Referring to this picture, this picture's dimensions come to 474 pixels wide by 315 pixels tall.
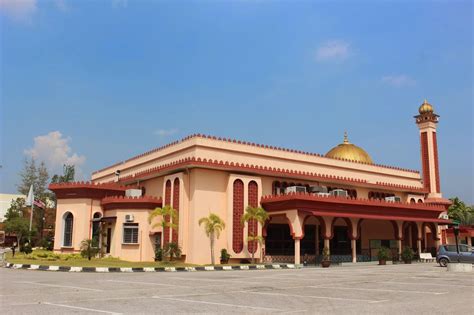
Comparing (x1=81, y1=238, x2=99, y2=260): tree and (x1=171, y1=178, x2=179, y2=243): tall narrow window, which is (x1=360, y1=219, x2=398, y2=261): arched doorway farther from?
(x1=81, y1=238, x2=99, y2=260): tree

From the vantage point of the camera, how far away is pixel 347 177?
40.0 meters

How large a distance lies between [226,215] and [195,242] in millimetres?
2866

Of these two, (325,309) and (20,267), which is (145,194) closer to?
(20,267)

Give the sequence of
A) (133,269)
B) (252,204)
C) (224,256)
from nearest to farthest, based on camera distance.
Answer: (133,269)
(224,256)
(252,204)

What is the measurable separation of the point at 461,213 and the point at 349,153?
2509 centimetres

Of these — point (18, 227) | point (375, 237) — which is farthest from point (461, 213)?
point (18, 227)

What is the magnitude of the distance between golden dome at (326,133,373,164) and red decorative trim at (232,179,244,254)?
15304mm

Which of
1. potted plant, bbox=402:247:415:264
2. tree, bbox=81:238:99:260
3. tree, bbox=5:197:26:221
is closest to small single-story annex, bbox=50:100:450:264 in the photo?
tree, bbox=81:238:99:260

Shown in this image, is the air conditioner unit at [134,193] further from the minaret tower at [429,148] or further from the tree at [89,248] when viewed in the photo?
the minaret tower at [429,148]

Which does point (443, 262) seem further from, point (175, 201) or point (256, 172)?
point (175, 201)

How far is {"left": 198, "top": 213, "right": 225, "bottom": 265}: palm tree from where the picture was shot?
29047 mm

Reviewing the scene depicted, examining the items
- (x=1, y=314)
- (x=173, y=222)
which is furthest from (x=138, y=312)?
(x=173, y=222)

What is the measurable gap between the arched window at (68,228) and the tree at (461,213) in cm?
4527

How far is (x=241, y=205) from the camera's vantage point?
31312 mm
